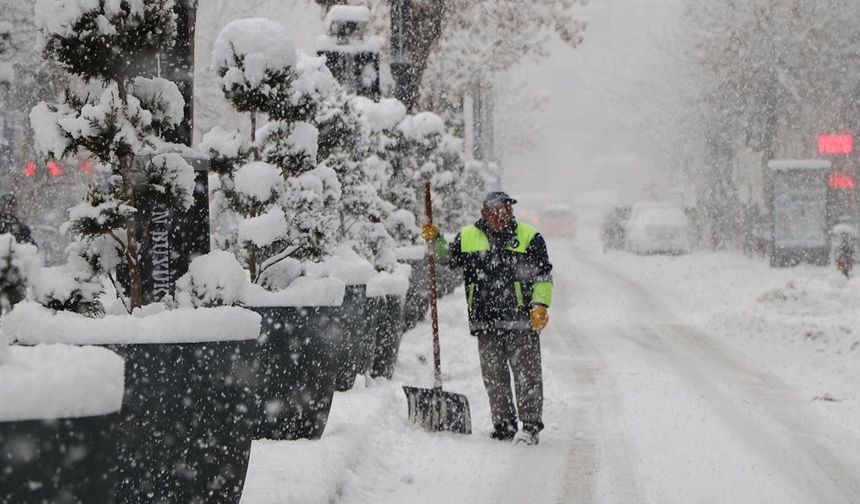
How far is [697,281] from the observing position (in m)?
26.4

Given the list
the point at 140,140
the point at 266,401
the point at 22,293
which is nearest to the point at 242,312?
the point at 140,140

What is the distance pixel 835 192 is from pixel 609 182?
62986mm

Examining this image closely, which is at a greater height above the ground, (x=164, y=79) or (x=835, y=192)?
(x=164, y=79)

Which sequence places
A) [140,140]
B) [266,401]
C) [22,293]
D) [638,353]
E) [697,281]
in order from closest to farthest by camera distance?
[22,293] → [140,140] → [266,401] → [638,353] → [697,281]

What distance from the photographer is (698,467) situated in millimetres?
7355

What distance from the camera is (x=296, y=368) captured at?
6641mm

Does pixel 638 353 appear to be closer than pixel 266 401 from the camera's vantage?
No

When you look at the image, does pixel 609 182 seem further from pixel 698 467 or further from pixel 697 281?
pixel 698 467

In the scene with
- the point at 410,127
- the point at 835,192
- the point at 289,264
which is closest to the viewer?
the point at 289,264

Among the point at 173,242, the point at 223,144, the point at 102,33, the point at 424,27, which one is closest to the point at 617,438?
the point at 223,144

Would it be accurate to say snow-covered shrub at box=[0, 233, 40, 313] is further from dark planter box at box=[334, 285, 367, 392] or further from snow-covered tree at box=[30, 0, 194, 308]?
dark planter box at box=[334, 285, 367, 392]

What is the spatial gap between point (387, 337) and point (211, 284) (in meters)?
5.44

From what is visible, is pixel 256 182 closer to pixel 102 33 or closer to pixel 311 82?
pixel 311 82

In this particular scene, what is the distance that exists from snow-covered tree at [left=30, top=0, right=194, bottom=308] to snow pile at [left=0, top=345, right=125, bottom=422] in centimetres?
197
